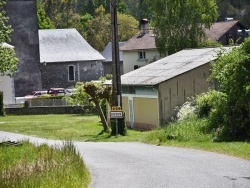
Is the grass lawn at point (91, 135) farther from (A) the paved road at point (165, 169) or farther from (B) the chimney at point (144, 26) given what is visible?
(B) the chimney at point (144, 26)

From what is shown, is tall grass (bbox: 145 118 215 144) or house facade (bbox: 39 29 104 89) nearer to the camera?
tall grass (bbox: 145 118 215 144)

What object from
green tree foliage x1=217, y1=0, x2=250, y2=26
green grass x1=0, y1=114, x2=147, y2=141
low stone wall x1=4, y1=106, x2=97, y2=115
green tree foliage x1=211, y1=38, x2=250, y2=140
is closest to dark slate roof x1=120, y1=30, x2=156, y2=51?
low stone wall x1=4, y1=106, x2=97, y2=115

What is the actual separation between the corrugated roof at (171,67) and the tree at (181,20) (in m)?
17.3

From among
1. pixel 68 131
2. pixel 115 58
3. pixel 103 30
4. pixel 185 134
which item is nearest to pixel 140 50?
pixel 103 30

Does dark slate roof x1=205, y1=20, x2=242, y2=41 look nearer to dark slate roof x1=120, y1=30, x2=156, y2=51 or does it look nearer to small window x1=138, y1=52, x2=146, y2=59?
dark slate roof x1=120, y1=30, x2=156, y2=51

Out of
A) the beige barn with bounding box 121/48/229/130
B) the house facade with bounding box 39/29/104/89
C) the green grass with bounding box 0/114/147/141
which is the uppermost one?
the house facade with bounding box 39/29/104/89

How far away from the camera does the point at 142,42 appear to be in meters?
85.1

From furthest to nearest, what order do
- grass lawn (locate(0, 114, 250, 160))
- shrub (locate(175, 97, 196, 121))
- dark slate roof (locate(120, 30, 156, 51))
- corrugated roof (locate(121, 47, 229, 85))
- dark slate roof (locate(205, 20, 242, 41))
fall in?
dark slate roof (locate(120, 30, 156, 51)) → dark slate roof (locate(205, 20, 242, 41)) → corrugated roof (locate(121, 47, 229, 85)) → shrub (locate(175, 97, 196, 121)) → grass lawn (locate(0, 114, 250, 160))

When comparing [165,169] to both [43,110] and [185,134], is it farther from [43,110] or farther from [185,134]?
[43,110]

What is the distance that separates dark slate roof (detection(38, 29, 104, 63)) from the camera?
87.2 m

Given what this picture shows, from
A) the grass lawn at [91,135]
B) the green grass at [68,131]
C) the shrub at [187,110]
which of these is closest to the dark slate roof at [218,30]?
the grass lawn at [91,135]

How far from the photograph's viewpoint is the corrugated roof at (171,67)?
143ft

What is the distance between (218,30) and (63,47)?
19.8 m

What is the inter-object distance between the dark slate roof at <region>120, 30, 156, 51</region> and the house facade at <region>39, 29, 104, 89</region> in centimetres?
437
